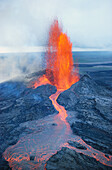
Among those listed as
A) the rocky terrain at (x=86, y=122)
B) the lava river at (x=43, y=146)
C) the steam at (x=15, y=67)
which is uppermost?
the steam at (x=15, y=67)

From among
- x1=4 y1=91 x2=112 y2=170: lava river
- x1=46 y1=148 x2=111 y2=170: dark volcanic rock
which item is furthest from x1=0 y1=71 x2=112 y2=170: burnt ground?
x1=4 y1=91 x2=112 y2=170: lava river

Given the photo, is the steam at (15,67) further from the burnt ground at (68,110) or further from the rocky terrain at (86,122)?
the rocky terrain at (86,122)

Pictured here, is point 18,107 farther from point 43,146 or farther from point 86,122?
point 86,122

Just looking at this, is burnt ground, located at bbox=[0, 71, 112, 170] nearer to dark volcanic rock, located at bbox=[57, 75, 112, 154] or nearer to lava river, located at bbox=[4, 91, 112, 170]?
dark volcanic rock, located at bbox=[57, 75, 112, 154]

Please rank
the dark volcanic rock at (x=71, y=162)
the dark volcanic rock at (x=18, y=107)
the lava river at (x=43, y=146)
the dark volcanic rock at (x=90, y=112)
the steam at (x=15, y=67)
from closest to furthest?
1. the dark volcanic rock at (x=71, y=162)
2. the lava river at (x=43, y=146)
3. the dark volcanic rock at (x=90, y=112)
4. the dark volcanic rock at (x=18, y=107)
5. the steam at (x=15, y=67)

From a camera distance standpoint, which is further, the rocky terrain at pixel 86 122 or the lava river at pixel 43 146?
the lava river at pixel 43 146

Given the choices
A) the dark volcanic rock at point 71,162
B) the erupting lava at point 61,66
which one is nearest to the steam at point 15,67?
the erupting lava at point 61,66

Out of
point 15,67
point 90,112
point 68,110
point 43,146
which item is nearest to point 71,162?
point 43,146

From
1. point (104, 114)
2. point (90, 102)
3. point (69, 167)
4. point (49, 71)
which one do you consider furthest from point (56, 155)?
point (49, 71)
